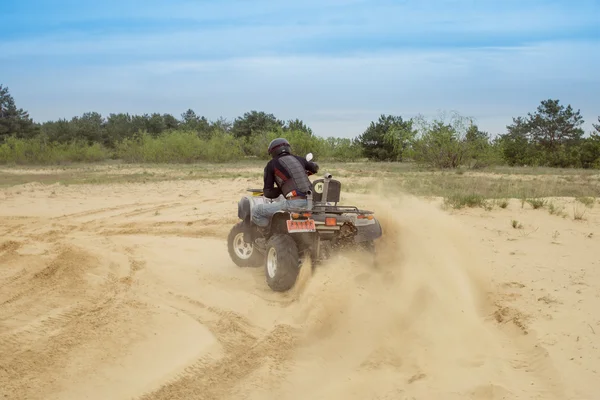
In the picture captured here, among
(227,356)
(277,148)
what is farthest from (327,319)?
(277,148)

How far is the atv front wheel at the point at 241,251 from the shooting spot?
8.44 m

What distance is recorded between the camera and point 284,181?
743cm

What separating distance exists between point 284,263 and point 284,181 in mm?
1086

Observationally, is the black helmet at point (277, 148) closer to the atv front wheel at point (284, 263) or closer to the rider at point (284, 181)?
the rider at point (284, 181)

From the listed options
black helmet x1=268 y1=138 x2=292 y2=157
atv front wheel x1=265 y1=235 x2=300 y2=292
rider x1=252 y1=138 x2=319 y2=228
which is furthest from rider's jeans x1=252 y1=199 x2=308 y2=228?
black helmet x1=268 y1=138 x2=292 y2=157

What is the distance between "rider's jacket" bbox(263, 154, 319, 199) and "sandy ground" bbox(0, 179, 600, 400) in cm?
99

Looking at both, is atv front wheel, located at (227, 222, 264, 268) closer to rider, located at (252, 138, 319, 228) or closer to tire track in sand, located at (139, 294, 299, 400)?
rider, located at (252, 138, 319, 228)

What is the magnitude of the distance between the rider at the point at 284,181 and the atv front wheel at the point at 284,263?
1.51ft

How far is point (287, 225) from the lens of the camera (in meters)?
6.87

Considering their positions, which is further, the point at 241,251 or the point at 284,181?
the point at 241,251

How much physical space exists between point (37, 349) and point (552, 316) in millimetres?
4807

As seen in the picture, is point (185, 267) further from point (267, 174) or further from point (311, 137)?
point (311, 137)

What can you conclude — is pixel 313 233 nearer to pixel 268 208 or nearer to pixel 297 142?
pixel 268 208

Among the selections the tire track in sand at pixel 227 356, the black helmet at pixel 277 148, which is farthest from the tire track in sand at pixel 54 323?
the black helmet at pixel 277 148
